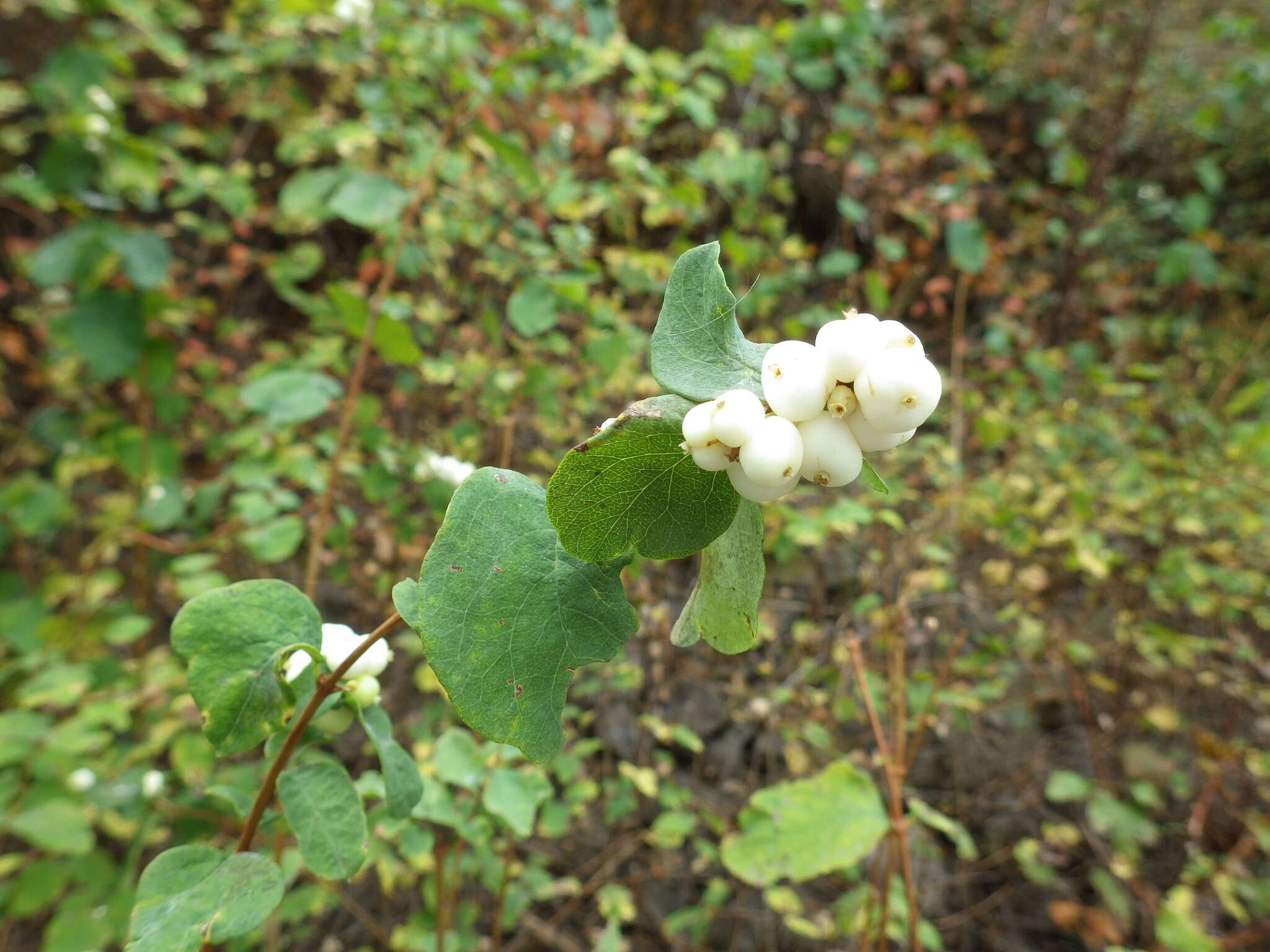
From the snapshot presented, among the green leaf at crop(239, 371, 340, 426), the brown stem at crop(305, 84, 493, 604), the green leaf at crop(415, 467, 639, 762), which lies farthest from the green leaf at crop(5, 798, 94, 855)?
the green leaf at crop(415, 467, 639, 762)

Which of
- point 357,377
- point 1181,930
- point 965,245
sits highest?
point 357,377

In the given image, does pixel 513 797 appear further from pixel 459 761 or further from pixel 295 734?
pixel 295 734

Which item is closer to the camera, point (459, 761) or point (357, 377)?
point (459, 761)

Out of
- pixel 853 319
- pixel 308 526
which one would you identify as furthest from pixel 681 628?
pixel 308 526

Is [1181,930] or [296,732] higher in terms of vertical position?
[296,732]

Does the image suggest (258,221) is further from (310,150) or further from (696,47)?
(696,47)

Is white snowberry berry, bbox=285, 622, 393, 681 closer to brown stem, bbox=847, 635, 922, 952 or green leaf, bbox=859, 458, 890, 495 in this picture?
green leaf, bbox=859, 458, 890, 495

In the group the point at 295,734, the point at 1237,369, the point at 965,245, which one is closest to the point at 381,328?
the point at 295,734
